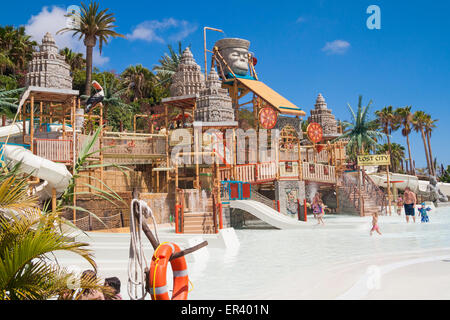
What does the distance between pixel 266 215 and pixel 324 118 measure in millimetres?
19566

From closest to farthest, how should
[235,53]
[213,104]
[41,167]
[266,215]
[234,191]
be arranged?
[41,167] < [266,215] < [234,191] < [213,104] < [235,53]

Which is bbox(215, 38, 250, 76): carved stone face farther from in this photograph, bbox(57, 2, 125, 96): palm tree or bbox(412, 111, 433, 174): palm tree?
bbox(412, 111, 433, 174): palm tree

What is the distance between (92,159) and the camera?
21.5 m

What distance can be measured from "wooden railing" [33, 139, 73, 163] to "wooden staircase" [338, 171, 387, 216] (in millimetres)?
17643

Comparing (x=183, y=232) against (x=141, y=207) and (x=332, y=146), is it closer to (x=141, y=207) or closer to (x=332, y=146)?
(x=141, y=207)

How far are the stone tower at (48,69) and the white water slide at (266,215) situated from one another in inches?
404

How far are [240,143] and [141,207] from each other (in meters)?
27.1

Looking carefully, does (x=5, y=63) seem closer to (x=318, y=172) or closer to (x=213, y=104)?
(x=213, y=104)

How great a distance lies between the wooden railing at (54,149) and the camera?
18609 mm

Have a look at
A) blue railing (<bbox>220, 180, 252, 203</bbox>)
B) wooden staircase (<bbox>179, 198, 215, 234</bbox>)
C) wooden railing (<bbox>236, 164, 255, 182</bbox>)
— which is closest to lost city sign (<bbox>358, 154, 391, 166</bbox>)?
wooden railing (<bbox>236, 164, 255, 182</bbox>)

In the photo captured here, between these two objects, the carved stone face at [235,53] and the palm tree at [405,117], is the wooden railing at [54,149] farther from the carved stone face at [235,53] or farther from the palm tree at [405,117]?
the palm tree at [405,117]

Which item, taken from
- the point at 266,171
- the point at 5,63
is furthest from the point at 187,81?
the point at 5,63

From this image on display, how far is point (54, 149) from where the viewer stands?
18.9 metres

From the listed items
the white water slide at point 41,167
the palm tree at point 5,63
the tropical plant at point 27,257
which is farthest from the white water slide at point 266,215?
the palm tree at point 5,63
